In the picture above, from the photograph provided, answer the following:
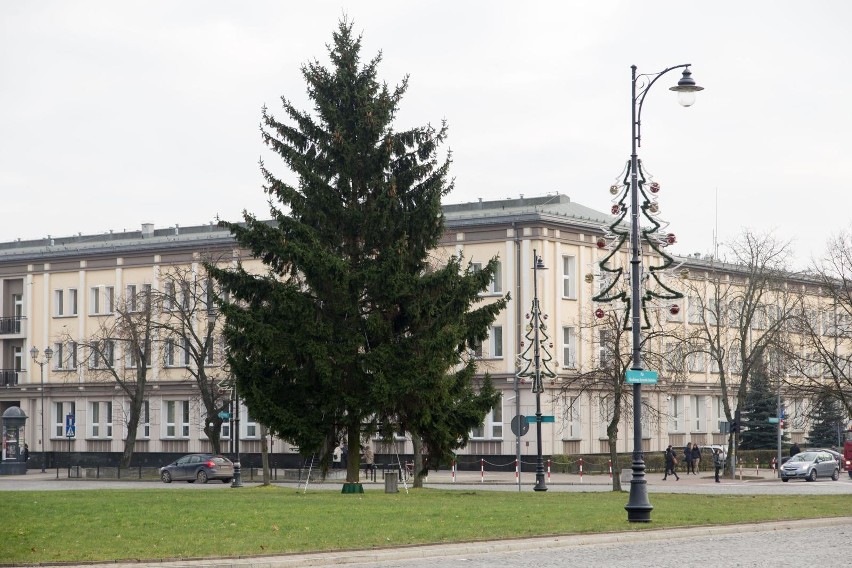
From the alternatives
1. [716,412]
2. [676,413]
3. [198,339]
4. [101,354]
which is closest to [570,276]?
[676,413]

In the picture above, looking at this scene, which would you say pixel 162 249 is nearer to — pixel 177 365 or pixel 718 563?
pixel 177 365

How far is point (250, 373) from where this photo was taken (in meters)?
41.1

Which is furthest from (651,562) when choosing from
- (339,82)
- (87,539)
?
(339,82)

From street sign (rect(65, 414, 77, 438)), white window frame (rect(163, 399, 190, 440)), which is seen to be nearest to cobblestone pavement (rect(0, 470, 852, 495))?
street sign (rect(65, 414, 77, 438))

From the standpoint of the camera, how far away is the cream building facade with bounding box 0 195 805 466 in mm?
71312

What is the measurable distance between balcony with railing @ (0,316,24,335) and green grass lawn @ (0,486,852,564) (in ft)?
160

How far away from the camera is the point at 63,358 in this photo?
85.0m

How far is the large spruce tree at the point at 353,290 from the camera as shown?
40.5 meters

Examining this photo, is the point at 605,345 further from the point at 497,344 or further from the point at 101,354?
the point at 101,354

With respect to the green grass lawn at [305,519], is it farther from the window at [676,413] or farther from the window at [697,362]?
the window at [697,362]

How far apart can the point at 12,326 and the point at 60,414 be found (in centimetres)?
646

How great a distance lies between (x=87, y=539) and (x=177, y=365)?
198 feet

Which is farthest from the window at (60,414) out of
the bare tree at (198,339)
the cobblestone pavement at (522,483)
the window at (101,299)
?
the cobblestone pavement at (522,483)

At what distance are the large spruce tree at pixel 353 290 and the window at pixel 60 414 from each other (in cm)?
4572
